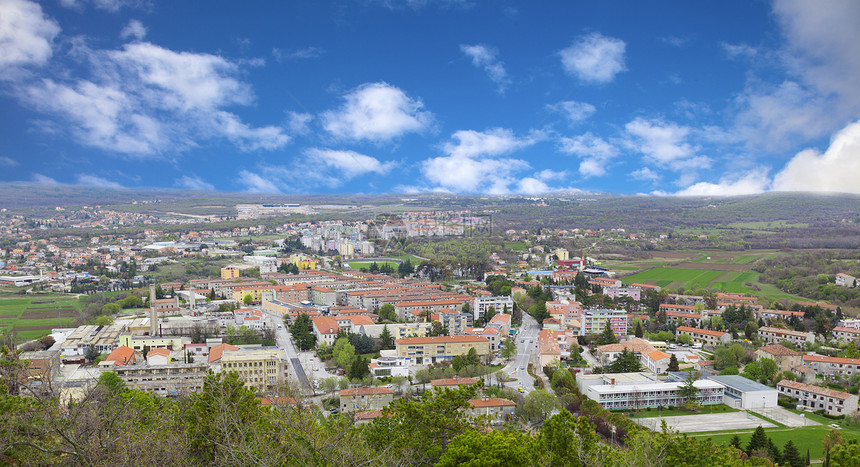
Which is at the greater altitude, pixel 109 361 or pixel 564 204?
pixel 564 204

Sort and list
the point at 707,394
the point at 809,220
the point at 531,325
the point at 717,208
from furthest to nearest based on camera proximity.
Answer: the point at 717,208 < the point at 809,220 < the point at 531,325 < the point at 707,394

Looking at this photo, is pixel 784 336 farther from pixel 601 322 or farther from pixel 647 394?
pixel 647 394

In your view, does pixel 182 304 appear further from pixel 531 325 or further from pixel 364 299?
pixel 531 325

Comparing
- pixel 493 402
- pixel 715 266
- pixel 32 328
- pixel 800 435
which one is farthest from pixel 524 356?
pixel 715 266

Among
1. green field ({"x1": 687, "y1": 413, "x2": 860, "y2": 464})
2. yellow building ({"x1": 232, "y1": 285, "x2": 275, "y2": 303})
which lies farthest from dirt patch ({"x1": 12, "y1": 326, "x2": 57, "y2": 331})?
green field ({"x1": 687, "y1": 413, "x2": 860, "y2": 464})

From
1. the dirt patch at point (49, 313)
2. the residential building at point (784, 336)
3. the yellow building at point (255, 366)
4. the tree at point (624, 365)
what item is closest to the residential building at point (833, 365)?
the residential building at point (784, 336)

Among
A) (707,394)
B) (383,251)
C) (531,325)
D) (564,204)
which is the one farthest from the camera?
(564,204)

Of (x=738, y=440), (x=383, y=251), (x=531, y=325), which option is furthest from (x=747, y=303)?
(x=383, y=251)
